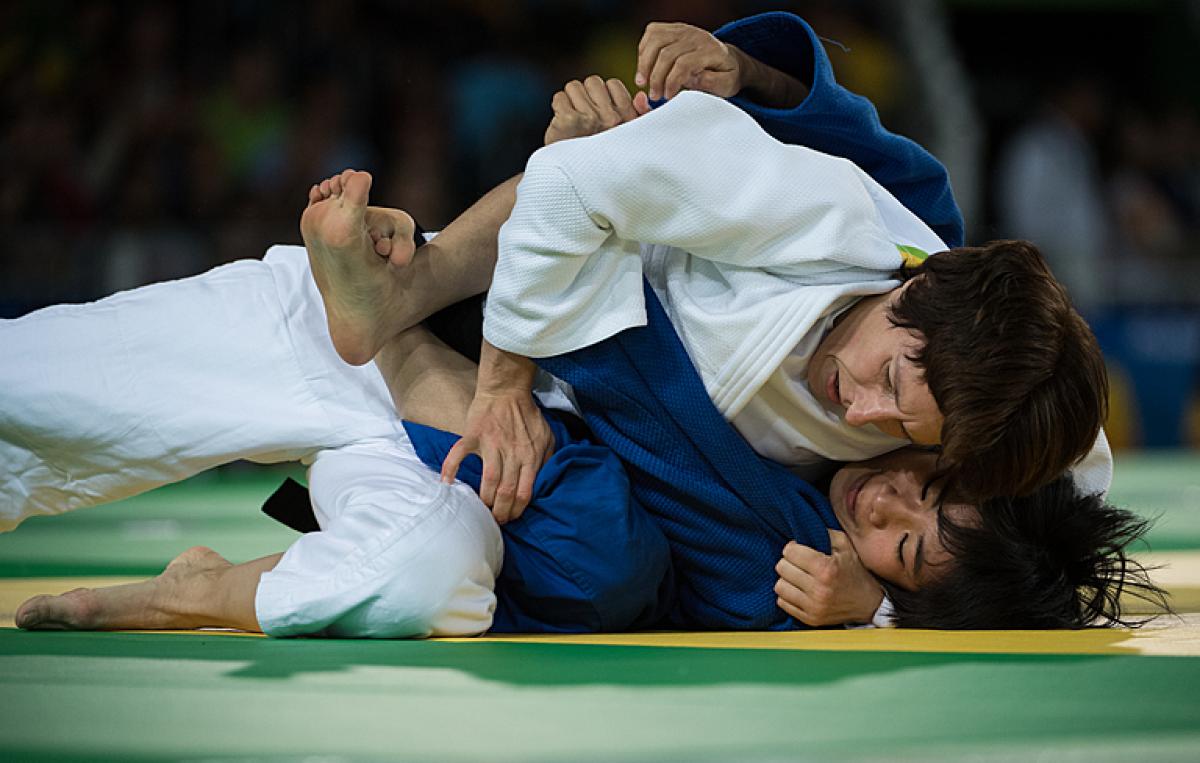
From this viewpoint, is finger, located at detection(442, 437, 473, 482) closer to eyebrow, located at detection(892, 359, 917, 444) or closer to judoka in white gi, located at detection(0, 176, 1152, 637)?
judoka in white gi, located at detection(0, 176, 1152, 637)

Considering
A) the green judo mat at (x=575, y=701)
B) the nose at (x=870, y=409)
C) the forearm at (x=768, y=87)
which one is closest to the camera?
the green judo mat at (x=575, y=701)

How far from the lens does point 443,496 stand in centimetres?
188

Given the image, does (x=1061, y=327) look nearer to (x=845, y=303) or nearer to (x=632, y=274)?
(x=845, y=303)

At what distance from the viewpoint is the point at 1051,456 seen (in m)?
1.87

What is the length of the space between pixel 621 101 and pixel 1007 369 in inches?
31.1

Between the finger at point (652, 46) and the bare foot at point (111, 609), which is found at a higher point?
the finger at point (652, 46)

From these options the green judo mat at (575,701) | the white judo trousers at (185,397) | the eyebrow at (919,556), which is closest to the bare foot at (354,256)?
the white judo trousers at (185,397)

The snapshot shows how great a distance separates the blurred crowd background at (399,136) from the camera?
6.18m

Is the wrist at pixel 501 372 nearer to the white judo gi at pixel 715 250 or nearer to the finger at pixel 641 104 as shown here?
the white judo gi at pixel 715 250

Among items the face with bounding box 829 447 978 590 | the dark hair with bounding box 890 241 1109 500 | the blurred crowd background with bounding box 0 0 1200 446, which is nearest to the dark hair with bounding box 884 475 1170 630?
the face with bounding box 829 447 978 590

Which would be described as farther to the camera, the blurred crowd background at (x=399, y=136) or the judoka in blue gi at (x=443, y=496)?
the blurred crowd background at (x=399, y=136)

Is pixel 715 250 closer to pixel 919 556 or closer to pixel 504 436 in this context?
pixel 504 436

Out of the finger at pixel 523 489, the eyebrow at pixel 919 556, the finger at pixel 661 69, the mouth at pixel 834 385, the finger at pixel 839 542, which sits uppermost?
the finger at pixel 661 69

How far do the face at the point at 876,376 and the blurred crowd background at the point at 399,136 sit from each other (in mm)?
4023
